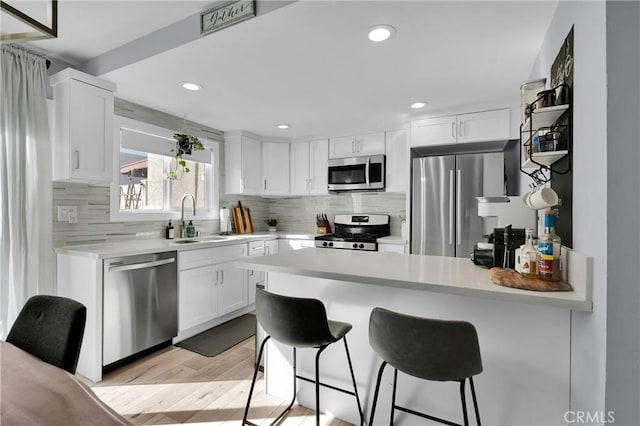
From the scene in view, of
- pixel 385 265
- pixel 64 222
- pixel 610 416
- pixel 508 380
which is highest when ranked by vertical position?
pixel 64 222

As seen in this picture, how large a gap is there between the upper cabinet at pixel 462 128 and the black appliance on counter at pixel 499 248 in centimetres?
175

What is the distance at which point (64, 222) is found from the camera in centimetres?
250

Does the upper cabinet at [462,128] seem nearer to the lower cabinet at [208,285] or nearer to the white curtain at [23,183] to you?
the lower cabinet at [208,285]

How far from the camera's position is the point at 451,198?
3107 millimetres

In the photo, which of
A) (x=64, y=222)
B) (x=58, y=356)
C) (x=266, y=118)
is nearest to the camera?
(x=58, y=356)

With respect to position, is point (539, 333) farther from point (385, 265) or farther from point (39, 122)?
point (39, 122)

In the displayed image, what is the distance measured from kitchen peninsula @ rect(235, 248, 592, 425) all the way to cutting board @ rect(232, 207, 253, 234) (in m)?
2.41

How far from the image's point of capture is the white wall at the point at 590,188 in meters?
0.95

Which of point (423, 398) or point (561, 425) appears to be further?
point (423, 398)

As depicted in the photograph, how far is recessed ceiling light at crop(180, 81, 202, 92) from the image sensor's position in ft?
8.25

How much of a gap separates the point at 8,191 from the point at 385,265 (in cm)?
250

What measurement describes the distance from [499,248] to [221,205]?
3.30 metres

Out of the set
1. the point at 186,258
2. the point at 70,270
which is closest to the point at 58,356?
the point at 70,270

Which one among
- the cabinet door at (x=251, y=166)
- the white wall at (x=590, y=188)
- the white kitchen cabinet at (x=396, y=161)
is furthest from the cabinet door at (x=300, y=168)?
the white wall at (x=590, y=188)
